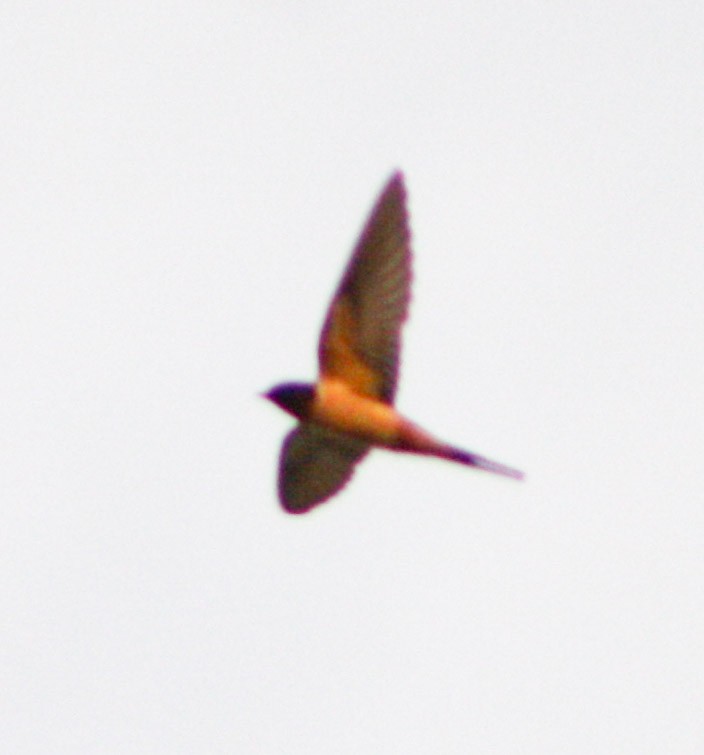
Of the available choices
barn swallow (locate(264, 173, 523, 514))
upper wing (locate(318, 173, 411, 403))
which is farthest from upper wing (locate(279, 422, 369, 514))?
upper wing (locate(318, 173, 411, 403))

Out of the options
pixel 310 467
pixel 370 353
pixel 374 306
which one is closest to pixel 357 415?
pixel 370 353

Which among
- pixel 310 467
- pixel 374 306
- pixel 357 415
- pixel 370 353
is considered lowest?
pixel 310 467

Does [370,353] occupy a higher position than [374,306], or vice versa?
[374,306]

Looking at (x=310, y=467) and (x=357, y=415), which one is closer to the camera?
(x=357, y=415)

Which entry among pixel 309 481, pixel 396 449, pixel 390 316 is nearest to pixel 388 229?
pixel 390 316

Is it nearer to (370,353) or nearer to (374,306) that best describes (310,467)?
(370,353)

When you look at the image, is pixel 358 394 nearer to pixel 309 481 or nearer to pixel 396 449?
pixel 396 449
